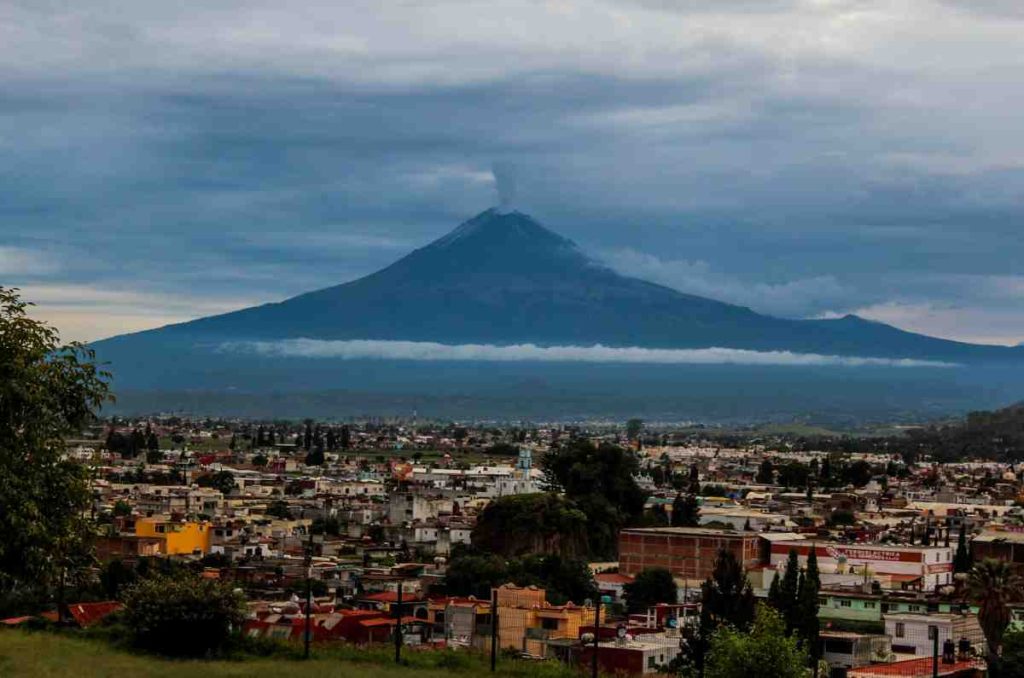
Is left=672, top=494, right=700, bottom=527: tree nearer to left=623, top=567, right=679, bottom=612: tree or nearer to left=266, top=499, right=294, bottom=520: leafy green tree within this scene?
left=623, top=567, right=679, bottom=612: tree

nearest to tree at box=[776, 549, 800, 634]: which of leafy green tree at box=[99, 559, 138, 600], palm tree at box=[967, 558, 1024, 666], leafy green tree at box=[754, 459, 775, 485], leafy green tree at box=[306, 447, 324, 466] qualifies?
Result: palm tree at box=[967, 558, 1024, 666]

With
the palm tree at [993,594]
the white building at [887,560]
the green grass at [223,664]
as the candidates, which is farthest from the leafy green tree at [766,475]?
the green grass at [223,664]

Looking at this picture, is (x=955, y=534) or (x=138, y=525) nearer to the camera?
(x=138, y=525)

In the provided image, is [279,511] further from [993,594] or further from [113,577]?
[993,594]

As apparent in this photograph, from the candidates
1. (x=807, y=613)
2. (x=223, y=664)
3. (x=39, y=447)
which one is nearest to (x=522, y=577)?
(x=807, y=613)

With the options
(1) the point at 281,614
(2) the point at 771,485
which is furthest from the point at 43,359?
(2) the point at 771,485

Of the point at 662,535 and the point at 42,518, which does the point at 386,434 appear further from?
the point at 42,518

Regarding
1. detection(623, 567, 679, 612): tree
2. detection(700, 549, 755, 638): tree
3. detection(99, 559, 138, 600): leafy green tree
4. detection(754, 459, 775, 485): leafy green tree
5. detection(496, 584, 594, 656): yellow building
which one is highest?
detection(754, 459, 775, 485): leafy green tree
